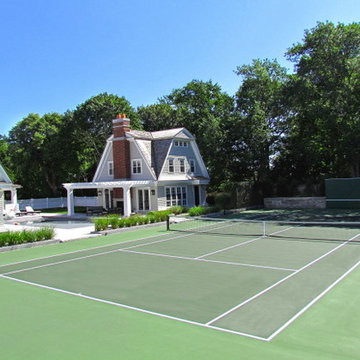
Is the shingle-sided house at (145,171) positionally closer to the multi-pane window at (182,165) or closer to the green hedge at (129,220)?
the multi-pane window at (182,165)

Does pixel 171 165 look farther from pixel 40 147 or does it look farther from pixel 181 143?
pixel 40 147

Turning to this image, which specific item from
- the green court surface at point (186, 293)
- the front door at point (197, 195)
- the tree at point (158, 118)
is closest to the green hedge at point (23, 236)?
the green court surface at point (186, 293)

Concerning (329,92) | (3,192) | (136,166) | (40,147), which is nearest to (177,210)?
(136,166)

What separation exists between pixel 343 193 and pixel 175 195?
564 inches

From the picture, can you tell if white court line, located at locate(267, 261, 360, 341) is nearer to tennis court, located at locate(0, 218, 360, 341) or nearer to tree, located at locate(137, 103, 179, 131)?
tennis court, located at locate(0, 218, 360, 341)

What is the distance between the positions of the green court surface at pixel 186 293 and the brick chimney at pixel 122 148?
16.2 metres

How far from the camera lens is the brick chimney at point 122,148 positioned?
3173 cm

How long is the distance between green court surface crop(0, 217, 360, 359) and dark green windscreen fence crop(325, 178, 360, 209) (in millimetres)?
16105

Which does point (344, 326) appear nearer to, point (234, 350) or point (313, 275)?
point (234, 350)

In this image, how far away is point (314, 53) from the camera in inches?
1307

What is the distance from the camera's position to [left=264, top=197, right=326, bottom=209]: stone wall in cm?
3288

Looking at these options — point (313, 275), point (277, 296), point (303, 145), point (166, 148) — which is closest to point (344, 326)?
point (277, 296)

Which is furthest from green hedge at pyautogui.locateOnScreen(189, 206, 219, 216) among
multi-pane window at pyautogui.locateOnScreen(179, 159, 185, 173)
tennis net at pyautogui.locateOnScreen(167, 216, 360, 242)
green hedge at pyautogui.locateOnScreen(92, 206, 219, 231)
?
multi-pane window at pyautogui.locateOnScreen(179, 159, 185, 173)

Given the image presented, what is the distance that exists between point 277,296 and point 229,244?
23.7ft
